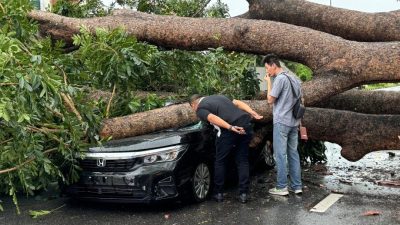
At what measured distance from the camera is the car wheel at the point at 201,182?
6469mm

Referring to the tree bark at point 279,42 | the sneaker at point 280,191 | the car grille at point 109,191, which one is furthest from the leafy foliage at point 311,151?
the car grille at point 109,191

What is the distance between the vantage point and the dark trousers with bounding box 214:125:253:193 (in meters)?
6.54

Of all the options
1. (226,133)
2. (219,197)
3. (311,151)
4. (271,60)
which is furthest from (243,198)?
(311,151)

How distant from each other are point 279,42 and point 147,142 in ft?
8.80

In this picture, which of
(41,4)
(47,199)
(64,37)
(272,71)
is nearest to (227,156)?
(272,71)

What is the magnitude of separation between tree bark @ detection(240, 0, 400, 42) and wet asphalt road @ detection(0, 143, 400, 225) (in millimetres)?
2357

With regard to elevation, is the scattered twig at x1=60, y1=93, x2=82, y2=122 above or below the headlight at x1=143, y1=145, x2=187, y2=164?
above

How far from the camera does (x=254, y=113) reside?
6.91m

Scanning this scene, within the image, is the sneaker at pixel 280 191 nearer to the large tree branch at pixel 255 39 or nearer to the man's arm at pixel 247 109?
the man's arm at pixel 247 109

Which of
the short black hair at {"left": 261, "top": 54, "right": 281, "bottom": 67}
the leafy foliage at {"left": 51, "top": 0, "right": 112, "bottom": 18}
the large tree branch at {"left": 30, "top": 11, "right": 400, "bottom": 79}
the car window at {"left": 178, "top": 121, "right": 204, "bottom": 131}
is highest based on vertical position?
the leafy foliage at {"left": 51, "top": 0, "right": 112, "bottom": 18}

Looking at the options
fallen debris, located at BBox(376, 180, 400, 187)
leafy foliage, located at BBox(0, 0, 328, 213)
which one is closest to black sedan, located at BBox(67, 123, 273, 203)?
leafy foliage, located at BBox(0, 0, 328, 213)

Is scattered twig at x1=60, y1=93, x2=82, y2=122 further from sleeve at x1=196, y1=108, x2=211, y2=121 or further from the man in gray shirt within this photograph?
the man in gray shirt

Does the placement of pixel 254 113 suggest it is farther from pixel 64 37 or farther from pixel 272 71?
pixel 64 37

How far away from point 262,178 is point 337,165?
2057mm
